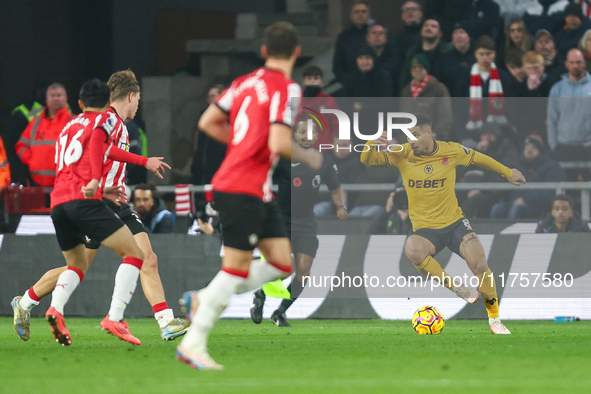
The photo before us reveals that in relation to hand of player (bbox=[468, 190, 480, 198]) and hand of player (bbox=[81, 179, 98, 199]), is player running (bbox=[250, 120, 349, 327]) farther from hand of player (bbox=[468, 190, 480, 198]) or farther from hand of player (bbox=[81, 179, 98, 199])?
hand of player (bbox=[81, 179, 98, 199])

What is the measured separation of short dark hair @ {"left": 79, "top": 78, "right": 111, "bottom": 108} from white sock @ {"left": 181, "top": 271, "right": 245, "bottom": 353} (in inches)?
104

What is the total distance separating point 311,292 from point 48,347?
201 inches

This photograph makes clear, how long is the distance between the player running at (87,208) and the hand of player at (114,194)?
593mm

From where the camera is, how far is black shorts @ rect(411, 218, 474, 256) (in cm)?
1072

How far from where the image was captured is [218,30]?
18.3 m

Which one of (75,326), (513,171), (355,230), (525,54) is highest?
(525,54)

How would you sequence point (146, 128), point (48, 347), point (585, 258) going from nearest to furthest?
point (48, 347)
point (585, 258)
point (146, 128)

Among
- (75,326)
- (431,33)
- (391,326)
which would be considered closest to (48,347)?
(75,326)

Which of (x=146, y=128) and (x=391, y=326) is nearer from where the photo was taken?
(x=391, y=326)

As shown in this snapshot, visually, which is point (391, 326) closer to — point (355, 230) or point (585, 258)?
point (355, 230)

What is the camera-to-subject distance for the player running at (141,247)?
862cm

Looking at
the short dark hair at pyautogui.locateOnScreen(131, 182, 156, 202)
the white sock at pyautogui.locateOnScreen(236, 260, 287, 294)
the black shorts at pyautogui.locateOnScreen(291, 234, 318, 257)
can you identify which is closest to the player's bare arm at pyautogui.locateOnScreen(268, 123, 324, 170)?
the white sock at pyautogui.locateOnScreen(236, 260, 287, 294)

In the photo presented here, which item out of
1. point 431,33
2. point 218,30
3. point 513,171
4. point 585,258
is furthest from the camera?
point 218,30

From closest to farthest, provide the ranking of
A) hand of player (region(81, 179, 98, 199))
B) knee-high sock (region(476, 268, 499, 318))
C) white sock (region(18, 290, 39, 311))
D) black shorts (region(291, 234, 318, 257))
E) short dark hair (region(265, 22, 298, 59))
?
short dark hair (region(265, 22, 298, 59)) < hand of player (region(81, 179, 98, 199)) < white sock (region(18, 290, 39, 311)) < knee-high sock (region(476, 268, 499, 318)) < black shorts (region(291, 234, 318, 257))
